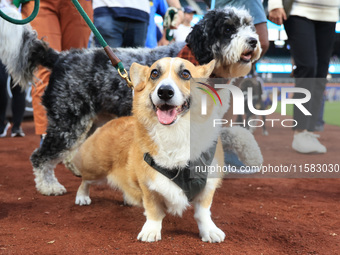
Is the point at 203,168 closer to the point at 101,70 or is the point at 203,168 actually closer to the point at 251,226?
the point at 251,226

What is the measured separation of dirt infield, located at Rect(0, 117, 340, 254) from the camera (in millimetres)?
1885

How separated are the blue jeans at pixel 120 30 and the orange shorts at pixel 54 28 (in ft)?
0.53

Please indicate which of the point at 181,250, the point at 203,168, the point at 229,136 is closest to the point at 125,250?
the point at 181,250

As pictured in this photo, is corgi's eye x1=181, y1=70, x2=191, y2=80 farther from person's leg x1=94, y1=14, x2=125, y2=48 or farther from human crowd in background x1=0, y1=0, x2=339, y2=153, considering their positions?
person's leg x1=94, y1=14, x2=125, y2=48

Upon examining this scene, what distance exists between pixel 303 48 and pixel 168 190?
9.79ft

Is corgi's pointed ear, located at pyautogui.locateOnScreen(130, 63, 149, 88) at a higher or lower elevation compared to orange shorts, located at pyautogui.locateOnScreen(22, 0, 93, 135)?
lower

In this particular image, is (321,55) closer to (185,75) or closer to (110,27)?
(110,27)

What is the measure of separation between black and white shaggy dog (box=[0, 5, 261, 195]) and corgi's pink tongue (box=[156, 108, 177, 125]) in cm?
105

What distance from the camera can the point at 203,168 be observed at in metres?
1.97

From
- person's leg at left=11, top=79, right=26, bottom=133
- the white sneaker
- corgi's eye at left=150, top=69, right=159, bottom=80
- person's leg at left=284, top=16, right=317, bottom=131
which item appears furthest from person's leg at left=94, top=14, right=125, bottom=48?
person's leg at left=11, top=79, right=26, bottom=133

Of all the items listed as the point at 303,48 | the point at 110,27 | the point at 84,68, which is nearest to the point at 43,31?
the point at 110,27

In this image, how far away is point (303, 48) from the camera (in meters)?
4.20

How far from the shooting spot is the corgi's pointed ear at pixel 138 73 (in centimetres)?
207

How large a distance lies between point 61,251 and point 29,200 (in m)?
1.11
